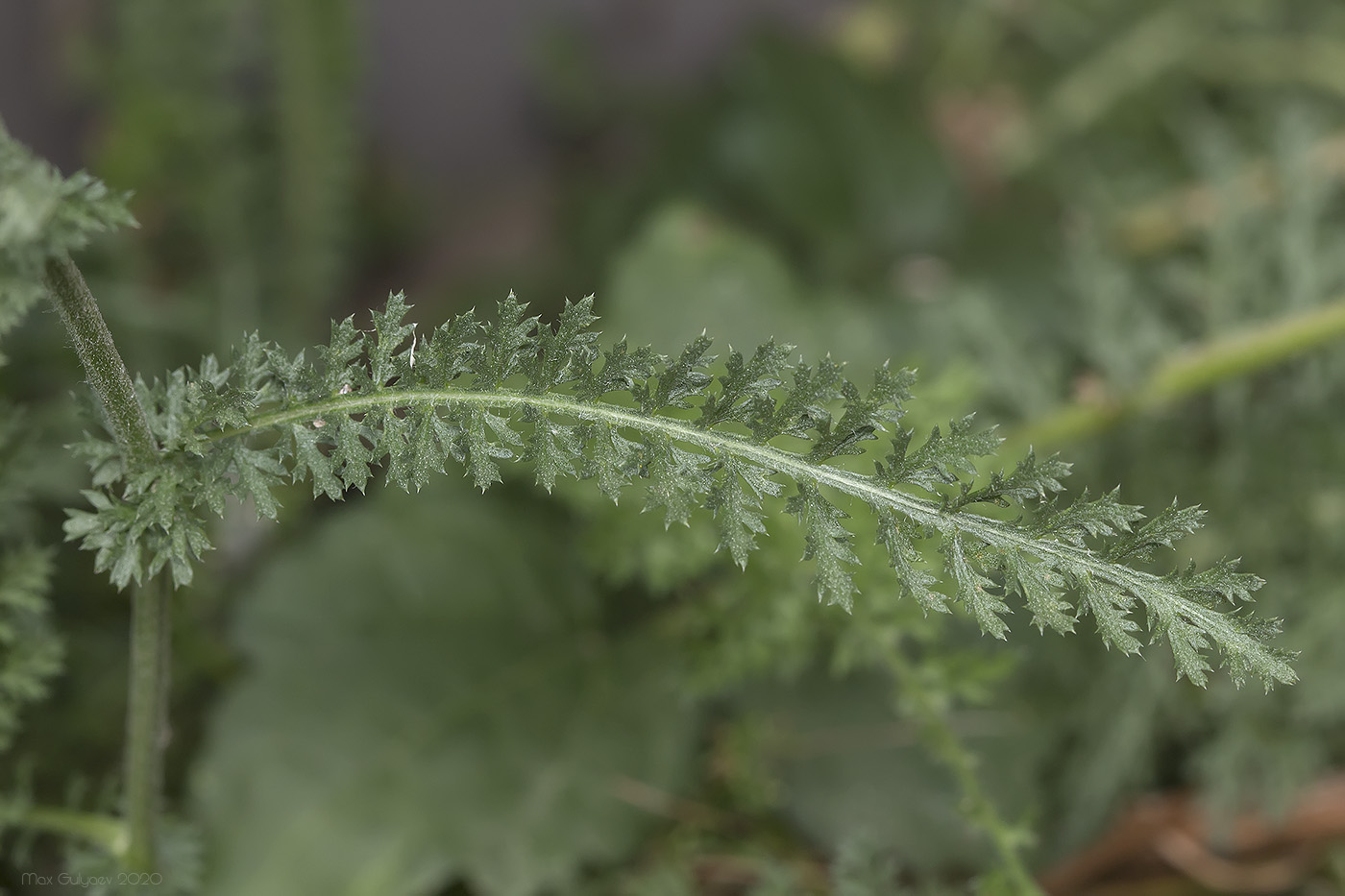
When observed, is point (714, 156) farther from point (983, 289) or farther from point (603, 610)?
point (603, 610)

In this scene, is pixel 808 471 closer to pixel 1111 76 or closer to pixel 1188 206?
pixel 1188 206

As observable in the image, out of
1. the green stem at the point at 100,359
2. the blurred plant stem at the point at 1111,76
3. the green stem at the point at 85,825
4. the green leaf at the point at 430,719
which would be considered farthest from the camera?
the blurred plant stem at the point at 1111,76

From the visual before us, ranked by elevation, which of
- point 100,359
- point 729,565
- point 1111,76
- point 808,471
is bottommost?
point 808,471

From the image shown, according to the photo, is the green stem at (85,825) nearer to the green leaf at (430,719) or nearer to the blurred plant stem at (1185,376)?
the green leaf at (430,719)

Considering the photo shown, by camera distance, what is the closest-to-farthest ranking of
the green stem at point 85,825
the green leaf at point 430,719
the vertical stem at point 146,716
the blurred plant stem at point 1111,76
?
the vertical stem at point 146,716
the green stem at point 85,825
the green leaf at point 430,719
the blurred plant stem at point 1111,76

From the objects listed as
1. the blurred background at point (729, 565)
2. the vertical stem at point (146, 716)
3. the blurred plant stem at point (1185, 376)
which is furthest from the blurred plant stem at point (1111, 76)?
the vertical stem at point (146, 716)

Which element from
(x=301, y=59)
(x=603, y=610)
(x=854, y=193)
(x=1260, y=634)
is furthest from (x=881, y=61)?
(x=1260, y=634)

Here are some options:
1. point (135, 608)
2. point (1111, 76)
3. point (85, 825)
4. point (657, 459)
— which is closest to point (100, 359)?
point (135, 608)
